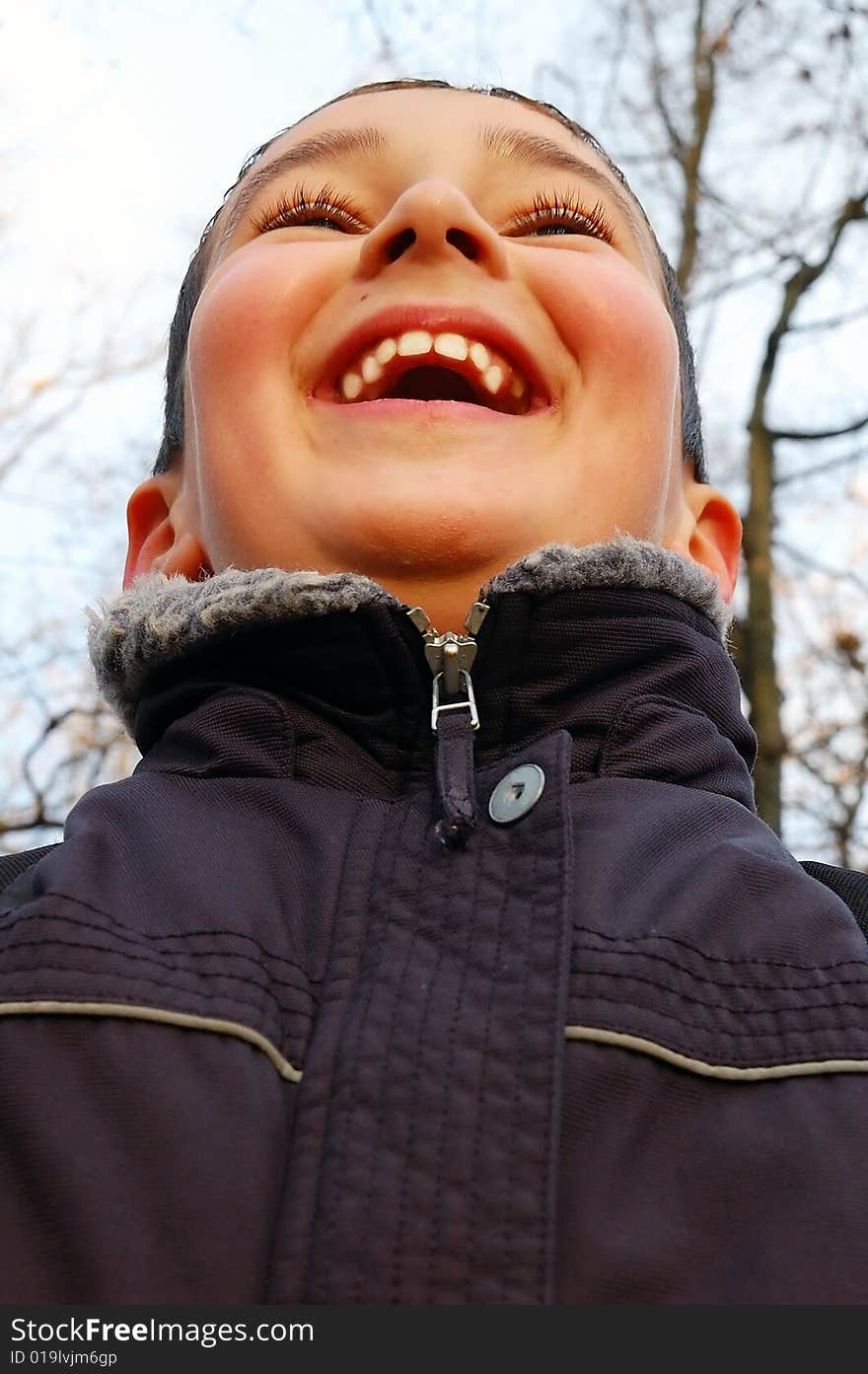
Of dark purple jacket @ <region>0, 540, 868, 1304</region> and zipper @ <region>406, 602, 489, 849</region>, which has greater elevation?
zipper @ <region>406, 602, 489, 849</region>

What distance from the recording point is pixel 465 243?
5.82 ft

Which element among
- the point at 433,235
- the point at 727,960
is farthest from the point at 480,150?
the point at 727,960

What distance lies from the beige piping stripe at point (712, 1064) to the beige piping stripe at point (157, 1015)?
264 millimetres

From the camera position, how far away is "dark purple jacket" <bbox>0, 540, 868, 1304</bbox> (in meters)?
0.91

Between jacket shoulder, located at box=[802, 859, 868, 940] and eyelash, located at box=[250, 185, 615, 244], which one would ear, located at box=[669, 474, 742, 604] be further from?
jacket shoulder, located at box=[802, 859, 868, 940]

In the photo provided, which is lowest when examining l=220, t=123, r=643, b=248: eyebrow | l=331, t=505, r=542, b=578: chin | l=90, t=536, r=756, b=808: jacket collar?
l=90, t=536, r=756, b=808: jacket collar

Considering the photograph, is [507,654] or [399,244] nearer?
[507,654]

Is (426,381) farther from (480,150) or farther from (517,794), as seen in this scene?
(517,794)

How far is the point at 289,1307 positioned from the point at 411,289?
4.55 feet

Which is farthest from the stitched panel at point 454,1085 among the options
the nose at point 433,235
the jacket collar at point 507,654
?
the nose at point 433,235

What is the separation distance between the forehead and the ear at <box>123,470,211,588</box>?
20.0 inches

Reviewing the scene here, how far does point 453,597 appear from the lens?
1646 mm

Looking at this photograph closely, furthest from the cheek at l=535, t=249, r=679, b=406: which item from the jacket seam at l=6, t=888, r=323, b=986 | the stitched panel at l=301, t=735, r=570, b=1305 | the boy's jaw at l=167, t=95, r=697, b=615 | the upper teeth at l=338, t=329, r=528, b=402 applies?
the jacket seam at l=6, t=888, r=323, b=986

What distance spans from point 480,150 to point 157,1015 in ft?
5.23
